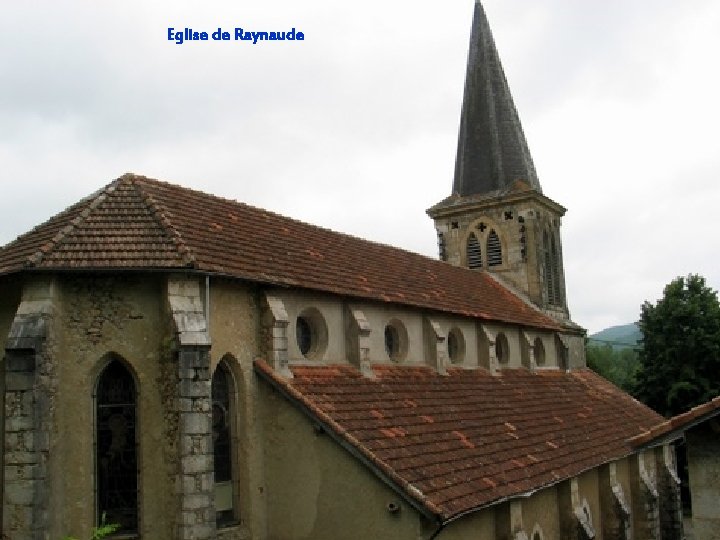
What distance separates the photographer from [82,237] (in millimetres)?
12648

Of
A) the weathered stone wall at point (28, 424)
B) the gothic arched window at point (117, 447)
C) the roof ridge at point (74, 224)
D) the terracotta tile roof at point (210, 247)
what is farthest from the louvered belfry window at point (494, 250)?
the weathered stone wall at point (28, 424)

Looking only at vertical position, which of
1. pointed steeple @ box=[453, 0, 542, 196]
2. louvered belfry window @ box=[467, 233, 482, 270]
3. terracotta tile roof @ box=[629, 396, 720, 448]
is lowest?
terracotta tile roof @ box=[629, 396, 720, 448]

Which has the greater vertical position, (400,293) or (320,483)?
(400,293)

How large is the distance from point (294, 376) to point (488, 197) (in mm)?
17877

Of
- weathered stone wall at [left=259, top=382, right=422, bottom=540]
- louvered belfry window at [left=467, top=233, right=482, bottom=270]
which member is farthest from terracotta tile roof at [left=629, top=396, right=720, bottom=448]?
louvered belfry window at [left=467, top=233, right=482, bottom=270]

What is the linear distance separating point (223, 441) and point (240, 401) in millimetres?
769

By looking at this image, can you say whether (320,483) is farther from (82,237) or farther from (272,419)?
(82,237)

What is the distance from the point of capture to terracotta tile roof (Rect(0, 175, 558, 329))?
40.4 feet

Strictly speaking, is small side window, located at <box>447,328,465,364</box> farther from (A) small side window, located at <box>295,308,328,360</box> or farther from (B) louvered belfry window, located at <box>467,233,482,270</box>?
(B) louvered belfry window, located at <box>467,233,482,270</box>

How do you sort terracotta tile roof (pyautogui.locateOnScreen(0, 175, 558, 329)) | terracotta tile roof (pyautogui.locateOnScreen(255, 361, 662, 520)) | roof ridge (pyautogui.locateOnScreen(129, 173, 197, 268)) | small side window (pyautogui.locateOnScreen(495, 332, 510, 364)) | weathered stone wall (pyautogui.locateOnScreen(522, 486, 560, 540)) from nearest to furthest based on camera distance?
terracotta tile roof (pyautogui.locateOnScreen(0, 175, 558, 329)) < roof ridge (pyautogui.locateOnScreen(129, 173, 197, 268)) < terracotta tile roof (pyautogui.locateOnScreen(255, 361, 662, 520)) < weathered stone wall (pyautogui.locateOnScreen(522, 486, 560, 540)) < small side window (pyautogui.locateOnScreen(495, 332, 510, 364))

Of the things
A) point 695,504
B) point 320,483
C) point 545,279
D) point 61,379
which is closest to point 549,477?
point 320,483

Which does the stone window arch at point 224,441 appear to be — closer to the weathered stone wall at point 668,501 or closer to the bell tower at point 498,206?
the weathered stone wall at point 668,501

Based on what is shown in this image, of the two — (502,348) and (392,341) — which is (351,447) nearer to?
(392,341)

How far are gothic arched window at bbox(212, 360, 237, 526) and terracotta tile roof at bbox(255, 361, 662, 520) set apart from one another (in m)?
0.73
